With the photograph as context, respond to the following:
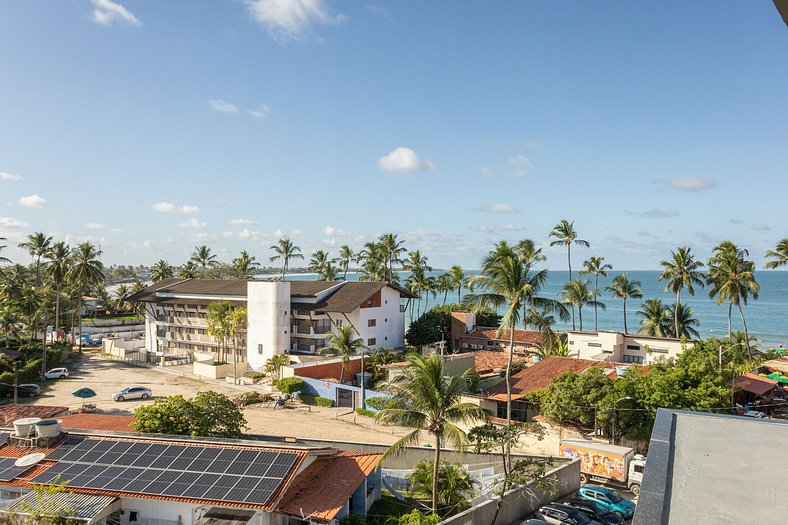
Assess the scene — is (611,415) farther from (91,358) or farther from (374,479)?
(91,358)

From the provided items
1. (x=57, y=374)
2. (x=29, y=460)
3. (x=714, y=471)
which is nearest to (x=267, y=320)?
(x=57, y=374)

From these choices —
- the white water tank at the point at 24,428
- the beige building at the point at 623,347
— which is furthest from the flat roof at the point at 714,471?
the beige building at the point at 623,347

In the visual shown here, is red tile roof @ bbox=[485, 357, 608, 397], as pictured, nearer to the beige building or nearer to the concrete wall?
the beige building

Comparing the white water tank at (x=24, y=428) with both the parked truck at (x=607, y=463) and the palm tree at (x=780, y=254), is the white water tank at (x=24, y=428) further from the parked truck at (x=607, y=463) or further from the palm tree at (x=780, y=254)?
the palm tree at (x=780, y=254)

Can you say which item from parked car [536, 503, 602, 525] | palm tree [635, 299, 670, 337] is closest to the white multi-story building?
palm tree [635, 299, 670, 337]

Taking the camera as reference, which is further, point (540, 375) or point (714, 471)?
point (540, 375)

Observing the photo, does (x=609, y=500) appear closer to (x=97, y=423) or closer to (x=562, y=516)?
(x=562, y=516)
